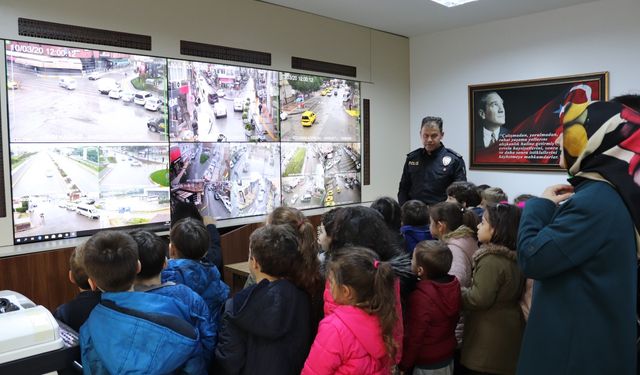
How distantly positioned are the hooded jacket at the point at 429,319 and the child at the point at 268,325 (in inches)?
20.8

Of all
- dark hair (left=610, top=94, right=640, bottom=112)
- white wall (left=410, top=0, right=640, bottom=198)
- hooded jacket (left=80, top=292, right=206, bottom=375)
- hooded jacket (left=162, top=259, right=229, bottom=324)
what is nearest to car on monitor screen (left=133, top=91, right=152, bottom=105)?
hooded jacket (left=162, top=259, right=229, bottom=324)

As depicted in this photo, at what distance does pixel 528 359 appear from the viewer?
144cm

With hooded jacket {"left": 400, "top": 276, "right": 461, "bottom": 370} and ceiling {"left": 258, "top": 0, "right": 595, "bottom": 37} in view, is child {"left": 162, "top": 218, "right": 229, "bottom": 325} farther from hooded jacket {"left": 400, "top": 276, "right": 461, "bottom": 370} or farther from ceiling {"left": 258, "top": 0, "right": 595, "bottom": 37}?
ceiling {"left": 258, "top": 0, "right": 595, "bottom": 37}

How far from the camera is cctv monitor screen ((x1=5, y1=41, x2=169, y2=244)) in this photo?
10.1 ft

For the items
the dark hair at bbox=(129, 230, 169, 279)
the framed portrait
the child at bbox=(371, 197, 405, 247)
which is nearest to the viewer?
the dark hair at bbox=(129, 230, 169, 279)

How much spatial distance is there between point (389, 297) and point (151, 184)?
259 centimetres

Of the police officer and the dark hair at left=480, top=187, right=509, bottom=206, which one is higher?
the police officer

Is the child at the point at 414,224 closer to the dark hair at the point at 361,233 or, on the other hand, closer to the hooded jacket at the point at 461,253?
the hooded jacket at the point at 461,253

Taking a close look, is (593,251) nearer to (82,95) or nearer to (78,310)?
(78,310)

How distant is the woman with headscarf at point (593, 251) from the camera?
4.16 feet

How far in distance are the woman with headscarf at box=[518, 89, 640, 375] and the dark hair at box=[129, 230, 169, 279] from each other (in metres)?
1.25

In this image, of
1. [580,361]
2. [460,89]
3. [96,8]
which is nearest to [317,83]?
[460,89]

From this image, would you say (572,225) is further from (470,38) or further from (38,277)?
(470,38)

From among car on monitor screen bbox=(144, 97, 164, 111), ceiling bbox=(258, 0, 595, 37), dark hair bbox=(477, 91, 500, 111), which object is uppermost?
ceiling bbox=(258, 0, 595, 37)
